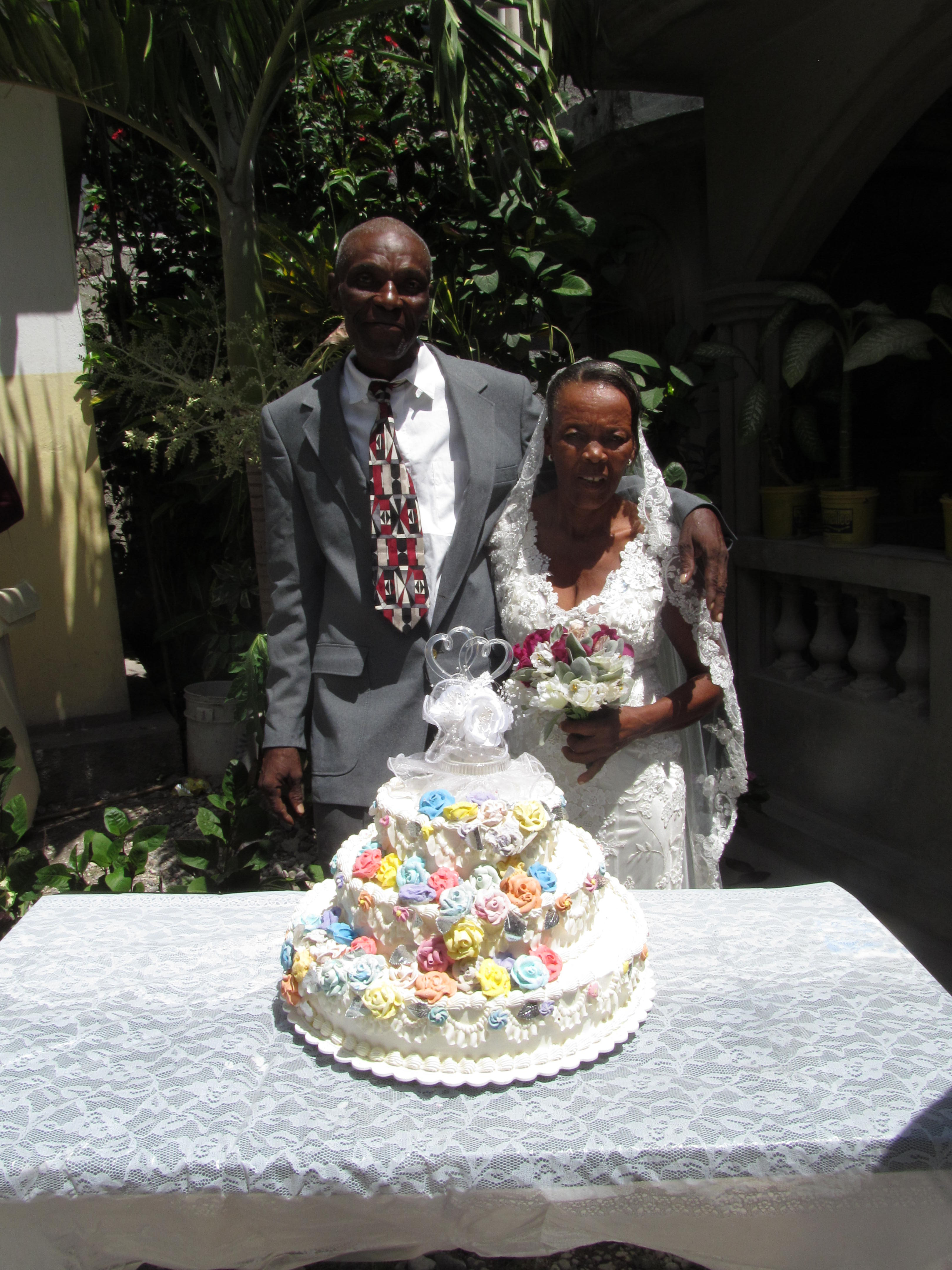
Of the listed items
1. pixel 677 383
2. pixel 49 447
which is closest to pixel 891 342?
pixel 677 383

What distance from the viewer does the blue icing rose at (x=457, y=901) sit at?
1569 mm

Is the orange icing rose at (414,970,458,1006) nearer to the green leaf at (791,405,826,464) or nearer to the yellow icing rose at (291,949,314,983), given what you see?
the yellow icing rose at (291,949,314,983)

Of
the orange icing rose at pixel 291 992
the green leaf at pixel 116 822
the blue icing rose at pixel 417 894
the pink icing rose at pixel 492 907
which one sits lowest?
the green leaf at pixel 116 822

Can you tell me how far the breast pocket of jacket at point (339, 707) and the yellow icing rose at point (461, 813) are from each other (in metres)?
0.70

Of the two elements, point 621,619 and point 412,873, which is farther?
point 621,619

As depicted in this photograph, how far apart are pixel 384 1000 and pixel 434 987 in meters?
0.08

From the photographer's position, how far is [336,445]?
2.40 metres

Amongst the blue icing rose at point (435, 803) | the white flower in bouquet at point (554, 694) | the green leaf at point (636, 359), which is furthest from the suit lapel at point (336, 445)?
the green leaf at point (636, 359)

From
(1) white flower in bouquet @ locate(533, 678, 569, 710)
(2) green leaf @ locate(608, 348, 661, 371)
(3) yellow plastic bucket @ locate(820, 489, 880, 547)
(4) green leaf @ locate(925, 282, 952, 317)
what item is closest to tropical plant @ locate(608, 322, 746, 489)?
(2) green leaf @ locate(608, 348, 661, 371)

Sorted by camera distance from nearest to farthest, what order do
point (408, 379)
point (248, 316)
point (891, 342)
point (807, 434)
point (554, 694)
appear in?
point (554, 694), point (408, 379), point (248, 316), point (891, 342), point (807, 434)

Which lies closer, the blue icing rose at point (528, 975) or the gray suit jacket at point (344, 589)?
the blue icing rose at point (528, 975)

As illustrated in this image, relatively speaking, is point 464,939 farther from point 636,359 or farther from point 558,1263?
point 636,359

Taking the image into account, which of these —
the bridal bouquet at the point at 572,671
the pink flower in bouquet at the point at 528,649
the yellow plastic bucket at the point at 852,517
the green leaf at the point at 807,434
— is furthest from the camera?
the green leaf at the point at 807,434

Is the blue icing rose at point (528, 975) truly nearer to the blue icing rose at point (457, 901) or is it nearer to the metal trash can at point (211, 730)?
the blue icing rose at point (457, 901)
